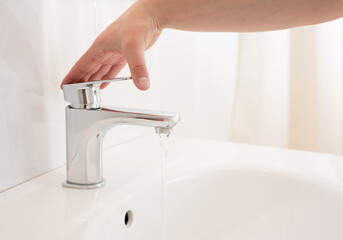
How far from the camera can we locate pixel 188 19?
1.55 feet

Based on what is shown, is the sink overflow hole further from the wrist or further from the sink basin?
the wrist

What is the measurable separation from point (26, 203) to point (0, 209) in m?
0.03

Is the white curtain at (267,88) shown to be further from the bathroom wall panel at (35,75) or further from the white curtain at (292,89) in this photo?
the bathroom wall panel at (35,75)

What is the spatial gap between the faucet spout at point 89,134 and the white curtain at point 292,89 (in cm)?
77

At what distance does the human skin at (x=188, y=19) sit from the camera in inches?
17.1

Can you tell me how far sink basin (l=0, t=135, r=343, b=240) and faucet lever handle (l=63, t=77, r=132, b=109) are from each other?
0.37ft

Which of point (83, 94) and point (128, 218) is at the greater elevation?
point (83, 94)

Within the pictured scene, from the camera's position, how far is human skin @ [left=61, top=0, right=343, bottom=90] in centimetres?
44

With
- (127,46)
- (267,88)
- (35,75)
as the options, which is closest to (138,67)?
(127,46)

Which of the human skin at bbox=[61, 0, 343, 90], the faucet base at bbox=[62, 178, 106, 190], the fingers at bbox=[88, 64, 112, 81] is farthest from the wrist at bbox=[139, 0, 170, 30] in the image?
the faucet base at bbox=[62, 178, 106, 190]

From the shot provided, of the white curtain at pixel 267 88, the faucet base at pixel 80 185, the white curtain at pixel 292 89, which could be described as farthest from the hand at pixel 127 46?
the white curtain at pixel 292 89

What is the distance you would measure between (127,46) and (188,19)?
0.09 meters

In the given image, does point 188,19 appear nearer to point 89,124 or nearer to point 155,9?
point 155,9

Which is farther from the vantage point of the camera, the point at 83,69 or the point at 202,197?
the point at 202,197
